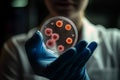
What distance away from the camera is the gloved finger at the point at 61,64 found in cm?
64

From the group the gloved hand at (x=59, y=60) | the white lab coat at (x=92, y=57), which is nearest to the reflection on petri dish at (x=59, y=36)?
the gloved hand at (x=59, y=60)

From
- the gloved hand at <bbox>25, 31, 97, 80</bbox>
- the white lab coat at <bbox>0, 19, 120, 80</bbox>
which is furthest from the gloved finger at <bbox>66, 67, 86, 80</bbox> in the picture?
the white lab coat at <bbox>0, 19, 120, 80</bbox>

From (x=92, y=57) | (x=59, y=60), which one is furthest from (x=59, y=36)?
(x=92, y=57)

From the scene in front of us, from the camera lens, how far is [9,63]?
92 cm

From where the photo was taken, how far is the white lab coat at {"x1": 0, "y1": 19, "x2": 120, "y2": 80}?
2.88 feet

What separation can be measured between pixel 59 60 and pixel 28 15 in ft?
1.02

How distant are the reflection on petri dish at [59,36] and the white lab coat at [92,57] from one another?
17 cm

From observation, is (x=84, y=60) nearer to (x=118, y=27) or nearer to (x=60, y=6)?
(x=60, y=6)

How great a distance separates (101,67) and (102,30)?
12cm

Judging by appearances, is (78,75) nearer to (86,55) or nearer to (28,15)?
(86,55)

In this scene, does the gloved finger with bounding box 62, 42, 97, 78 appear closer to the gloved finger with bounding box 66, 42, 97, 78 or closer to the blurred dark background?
the gloved finger with bounding box 66, 42, 97, 78

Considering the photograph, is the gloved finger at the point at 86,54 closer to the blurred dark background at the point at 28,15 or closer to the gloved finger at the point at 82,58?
the gloved finger at the point at 82,58

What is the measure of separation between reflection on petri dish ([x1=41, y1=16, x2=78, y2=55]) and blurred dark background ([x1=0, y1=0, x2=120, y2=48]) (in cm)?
21

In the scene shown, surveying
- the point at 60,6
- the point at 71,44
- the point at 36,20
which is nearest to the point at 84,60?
the point at 71,44
